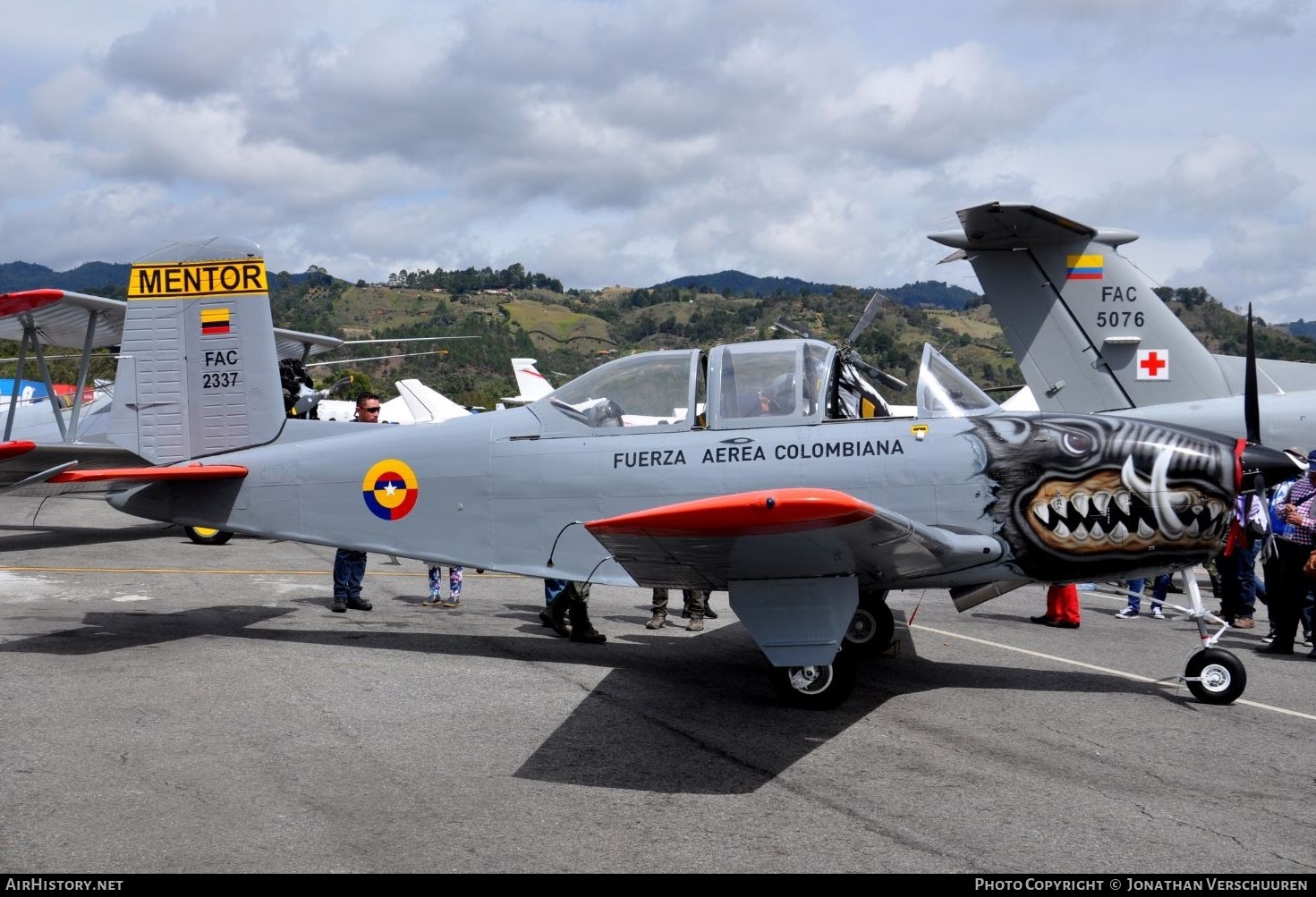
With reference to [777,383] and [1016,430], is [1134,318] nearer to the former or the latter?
[1016,430]

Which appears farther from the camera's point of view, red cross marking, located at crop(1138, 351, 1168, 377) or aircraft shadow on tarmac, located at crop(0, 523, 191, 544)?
aircraft shadow on tarmac, located at crop(0, 523, 191, 544)

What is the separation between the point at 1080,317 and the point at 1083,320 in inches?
2.1

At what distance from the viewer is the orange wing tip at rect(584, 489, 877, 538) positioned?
17.2 ft

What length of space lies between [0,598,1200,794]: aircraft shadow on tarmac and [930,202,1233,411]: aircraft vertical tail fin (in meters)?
3.44

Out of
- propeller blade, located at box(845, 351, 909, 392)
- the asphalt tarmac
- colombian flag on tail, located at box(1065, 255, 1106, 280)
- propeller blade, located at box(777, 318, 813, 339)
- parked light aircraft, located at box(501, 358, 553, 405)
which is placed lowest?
the asphalt tarmac

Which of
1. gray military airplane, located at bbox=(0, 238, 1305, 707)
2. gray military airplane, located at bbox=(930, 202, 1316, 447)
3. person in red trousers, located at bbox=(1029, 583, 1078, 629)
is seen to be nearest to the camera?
gray military airplane, located at bbox=(0, 238, 1305, 707)

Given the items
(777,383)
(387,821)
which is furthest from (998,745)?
(387,821)

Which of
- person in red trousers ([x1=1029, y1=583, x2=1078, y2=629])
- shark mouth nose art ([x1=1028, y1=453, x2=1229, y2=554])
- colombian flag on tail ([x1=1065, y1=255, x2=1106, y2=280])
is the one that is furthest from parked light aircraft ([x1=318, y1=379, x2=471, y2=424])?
shark mouth nose art ([x1=1028, y1=453, x2=1229, y2=554])

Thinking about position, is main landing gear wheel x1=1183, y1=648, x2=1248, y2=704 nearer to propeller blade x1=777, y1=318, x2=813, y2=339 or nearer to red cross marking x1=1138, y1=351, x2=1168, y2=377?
propeller blade x1=777, y1=318, x2=813, y2=339

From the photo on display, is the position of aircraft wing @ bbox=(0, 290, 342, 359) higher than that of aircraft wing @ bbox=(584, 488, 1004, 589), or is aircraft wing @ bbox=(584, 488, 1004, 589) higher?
aircraft wing @ bbox=(0, 290, 342, 359)

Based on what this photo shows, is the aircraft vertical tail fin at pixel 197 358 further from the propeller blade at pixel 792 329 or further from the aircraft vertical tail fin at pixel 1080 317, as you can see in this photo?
the aircraft vertical tail fin at pixel 1080 317

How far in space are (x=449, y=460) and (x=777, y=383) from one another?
264cm

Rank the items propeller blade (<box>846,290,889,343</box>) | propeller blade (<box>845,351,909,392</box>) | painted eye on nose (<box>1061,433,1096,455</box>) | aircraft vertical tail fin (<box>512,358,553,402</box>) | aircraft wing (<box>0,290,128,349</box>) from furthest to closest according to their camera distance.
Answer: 1. aircraft vertical tail fin (<box>512,358,553,402</box>)
2. aircraft wing (<box>0,290,128,349</box>)
3. propeller blade (<box>846,290,889,343</box>)
4. propeller blade (<box>845,351,909,392</box>)
5. painted eye on nose (<box>1061,433,1096,455</box>)

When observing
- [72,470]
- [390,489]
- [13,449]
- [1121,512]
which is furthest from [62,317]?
[1121,512]
